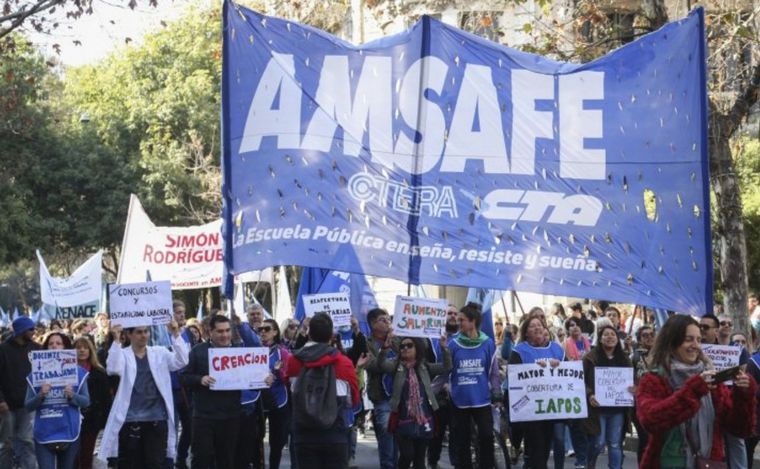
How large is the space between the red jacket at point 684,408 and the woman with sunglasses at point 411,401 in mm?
5301

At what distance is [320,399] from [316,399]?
29 millimetres

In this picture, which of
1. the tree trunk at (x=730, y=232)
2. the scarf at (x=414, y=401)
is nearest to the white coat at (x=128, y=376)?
the scarf at (x=414, y=401)

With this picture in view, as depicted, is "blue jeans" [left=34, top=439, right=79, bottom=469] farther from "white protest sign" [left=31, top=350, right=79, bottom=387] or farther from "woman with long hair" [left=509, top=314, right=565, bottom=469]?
"woman with long hair" [left=509, top=314, right=565, bottom=469]

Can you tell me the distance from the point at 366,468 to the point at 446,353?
364cm

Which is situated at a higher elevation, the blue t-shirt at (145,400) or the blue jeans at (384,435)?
the blue t-shirt at (145,400)

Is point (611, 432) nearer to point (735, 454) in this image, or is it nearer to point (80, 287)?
point (735, 454)

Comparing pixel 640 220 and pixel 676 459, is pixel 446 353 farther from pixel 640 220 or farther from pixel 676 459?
pixel 676 459

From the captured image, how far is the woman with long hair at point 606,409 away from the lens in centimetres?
1482

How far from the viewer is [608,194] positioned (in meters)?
11.8

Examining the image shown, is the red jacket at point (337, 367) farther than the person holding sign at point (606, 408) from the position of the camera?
No

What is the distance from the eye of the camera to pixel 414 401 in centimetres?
1362

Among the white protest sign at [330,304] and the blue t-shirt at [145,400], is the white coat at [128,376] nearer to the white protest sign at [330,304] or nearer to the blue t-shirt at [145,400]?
the blue t-shirt at [145,400]

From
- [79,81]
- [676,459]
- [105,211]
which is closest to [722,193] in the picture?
[676,459]

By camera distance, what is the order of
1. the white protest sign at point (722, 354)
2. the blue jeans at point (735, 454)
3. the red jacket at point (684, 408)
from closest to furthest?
the red jacket at point (684, 408), the white protest sign at point (722, 354), the blue jeans at point (735, 454)
